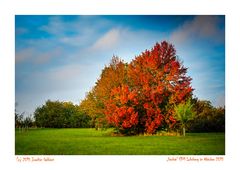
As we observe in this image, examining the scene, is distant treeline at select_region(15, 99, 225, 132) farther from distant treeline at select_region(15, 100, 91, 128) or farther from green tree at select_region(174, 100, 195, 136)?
green tree at select_region(174, 100, 195, 136)

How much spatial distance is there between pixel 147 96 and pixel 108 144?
330 centimetres

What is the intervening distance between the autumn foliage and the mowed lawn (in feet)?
2.58

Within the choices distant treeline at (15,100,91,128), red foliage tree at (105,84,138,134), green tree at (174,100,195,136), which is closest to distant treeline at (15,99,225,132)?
distant treeline at (15,100,91,128)

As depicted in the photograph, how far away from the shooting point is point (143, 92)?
23.2 m

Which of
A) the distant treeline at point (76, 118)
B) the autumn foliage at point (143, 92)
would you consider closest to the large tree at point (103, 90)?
the autumn foliage at point (143, 92)

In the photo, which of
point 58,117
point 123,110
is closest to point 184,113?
point 123,110

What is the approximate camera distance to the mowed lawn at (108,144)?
1962 cm

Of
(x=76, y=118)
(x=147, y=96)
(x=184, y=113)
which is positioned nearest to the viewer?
(x=184, y=113)

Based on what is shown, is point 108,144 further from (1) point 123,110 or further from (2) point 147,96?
(2) point 147,96
